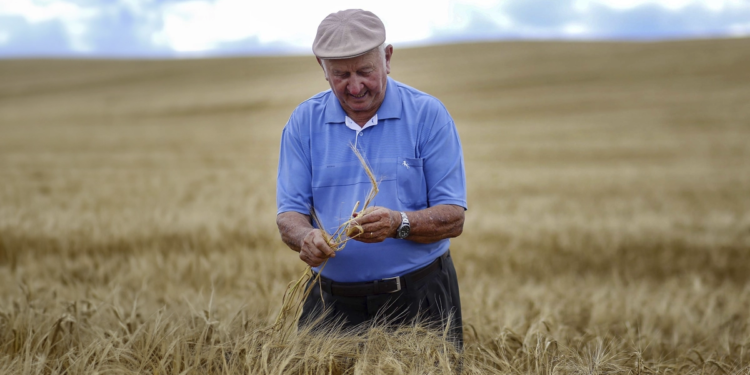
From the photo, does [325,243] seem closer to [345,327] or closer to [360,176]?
[360,176]

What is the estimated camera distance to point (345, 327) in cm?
246

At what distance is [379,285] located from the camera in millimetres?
2387

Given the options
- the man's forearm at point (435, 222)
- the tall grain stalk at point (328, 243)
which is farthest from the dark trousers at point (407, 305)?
the man's forearm at point (435, 222)

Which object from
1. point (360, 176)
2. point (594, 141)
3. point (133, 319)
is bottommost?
point (594, 141)

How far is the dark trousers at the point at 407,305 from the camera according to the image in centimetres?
241

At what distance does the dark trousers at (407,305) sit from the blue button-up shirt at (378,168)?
0.29 ft

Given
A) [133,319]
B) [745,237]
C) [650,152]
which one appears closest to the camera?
[133,319]

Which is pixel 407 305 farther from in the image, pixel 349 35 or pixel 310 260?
pixel 349 35

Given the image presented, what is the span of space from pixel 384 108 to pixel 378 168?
239 millimetres

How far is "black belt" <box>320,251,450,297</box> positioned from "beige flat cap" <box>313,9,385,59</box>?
90cm

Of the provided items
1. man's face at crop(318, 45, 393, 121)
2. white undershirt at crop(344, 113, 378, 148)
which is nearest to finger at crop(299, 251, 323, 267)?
white undershirt at crop(344, 113, 378, 148)

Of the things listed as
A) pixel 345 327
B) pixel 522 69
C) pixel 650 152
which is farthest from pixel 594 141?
pixel 522 69

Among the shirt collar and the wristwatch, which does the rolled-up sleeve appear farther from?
the wristwatch

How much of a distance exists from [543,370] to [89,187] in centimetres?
994
